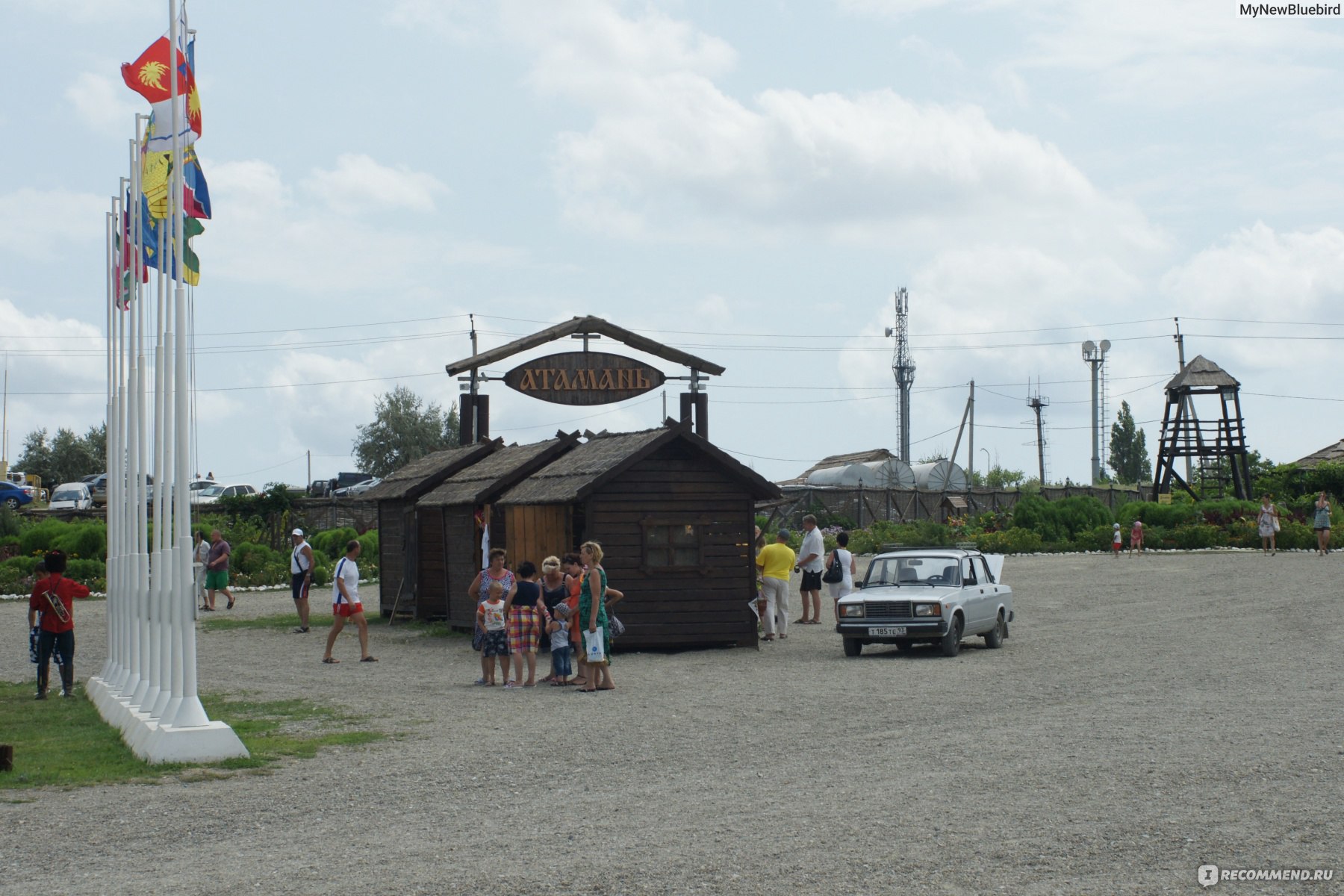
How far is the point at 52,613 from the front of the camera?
16.8 metres

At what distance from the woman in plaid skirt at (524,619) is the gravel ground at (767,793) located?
854 mm

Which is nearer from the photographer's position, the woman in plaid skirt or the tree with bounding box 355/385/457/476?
the woman in plaid skirt

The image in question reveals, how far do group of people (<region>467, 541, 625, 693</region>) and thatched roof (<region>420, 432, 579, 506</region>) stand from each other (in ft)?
21.0

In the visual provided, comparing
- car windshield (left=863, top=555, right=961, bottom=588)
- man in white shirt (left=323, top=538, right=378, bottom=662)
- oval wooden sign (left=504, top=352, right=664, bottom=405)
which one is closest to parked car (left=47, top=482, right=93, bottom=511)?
oval wooden sign (left=504, top=352, right=664, bottom=405)

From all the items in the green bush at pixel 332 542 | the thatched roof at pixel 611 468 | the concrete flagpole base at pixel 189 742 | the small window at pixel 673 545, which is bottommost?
the concrete flagpole base at pixel 189 742

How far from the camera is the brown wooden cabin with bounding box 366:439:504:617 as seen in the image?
27.6 m

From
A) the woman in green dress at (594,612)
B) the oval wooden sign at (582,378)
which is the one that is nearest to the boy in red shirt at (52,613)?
the woman in green dress at (594,612)

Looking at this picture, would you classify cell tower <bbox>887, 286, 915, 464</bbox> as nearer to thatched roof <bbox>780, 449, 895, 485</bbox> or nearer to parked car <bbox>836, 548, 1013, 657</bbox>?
thatched roof <bbox>780, 449, 895, 485</bbox>

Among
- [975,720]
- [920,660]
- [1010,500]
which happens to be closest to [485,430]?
[920,660]

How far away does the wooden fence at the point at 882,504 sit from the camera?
50.8 metres

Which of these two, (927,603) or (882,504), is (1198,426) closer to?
(882,504)

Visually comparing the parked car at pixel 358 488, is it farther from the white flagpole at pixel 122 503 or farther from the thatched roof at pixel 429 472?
the white flagpole at pixel 122 503

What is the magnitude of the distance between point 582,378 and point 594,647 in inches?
474

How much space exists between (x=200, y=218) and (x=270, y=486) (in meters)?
32.3
